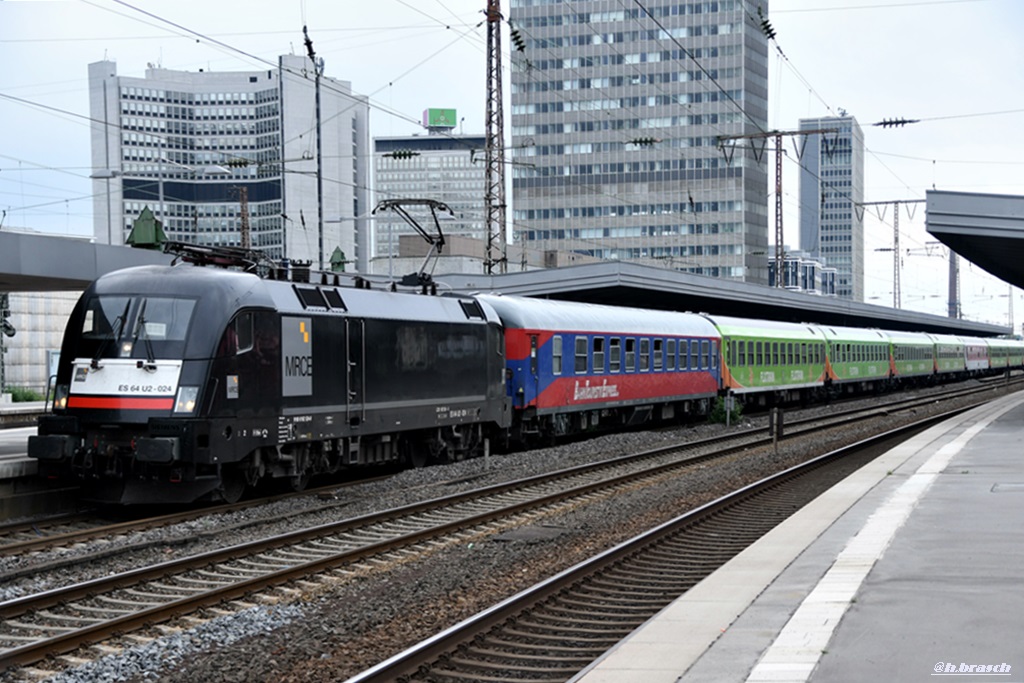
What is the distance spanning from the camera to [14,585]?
10766mm

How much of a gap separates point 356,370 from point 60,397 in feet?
14.6

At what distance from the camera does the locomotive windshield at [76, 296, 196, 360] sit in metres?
14.8

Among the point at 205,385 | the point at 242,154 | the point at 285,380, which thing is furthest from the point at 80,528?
the point at 242,154

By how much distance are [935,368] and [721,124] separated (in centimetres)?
6540

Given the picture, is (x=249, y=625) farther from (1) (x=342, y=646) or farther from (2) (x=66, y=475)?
(2) (x=66, y=475)

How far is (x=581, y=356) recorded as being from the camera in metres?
26.6

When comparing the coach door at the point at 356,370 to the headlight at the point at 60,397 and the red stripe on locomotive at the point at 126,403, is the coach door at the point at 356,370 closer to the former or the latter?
the red stripe on locomotive at the point at 126,403

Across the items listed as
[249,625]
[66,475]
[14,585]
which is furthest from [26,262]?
[249,625]

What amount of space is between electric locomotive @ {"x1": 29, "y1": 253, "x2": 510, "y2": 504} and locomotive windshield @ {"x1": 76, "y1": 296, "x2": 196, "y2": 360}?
0.05 feet

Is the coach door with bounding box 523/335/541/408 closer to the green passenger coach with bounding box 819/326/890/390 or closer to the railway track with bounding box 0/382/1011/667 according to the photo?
the railway track with bounding box 0/382/1011/667

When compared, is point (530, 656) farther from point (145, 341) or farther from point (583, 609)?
point (145, 341)

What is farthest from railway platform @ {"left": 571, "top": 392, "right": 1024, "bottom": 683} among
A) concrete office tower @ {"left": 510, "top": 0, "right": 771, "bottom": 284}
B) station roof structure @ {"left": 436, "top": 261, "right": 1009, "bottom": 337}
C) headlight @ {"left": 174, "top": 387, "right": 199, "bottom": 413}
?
concrete office tower @ {"left": 510, "top": 0, "right": 771, "bottom": 284}

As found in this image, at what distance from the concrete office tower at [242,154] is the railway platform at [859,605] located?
15336 centimetres

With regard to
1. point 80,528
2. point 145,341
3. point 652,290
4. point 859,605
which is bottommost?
point 80,528
